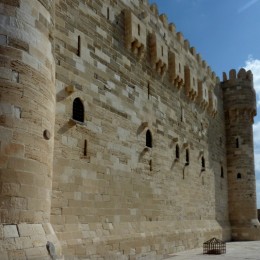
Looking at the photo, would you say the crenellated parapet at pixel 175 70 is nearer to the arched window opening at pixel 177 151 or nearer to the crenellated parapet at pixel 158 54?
the crenellated parapet at pixel 158 54

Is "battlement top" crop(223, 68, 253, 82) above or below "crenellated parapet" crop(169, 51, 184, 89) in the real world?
above

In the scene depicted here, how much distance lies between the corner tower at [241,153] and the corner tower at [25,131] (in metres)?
14.5

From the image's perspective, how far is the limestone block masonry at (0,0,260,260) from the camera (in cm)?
634

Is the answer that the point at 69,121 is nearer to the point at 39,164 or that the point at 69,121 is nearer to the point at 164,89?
the point at 39,164

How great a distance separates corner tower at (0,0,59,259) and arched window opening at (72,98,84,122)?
5.16ft

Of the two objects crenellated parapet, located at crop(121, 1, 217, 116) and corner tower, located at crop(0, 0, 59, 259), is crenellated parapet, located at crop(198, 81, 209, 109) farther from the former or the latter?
corner tower, located at crop(0, 0, 59, 259)

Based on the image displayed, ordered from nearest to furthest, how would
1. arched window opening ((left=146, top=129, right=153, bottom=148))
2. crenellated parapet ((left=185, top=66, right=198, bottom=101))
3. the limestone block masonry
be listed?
the limestone block masonry, arched window opening ((left=146, top=129, right=153, bottom=148)), crenellated parapet ((left=185, top=66, right=198, bottom=101))

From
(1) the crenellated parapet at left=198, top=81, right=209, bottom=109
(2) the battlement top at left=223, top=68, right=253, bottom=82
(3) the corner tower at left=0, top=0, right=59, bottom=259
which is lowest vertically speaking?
(3) the corner tower at left=0, top=0, right=59, bottom=259

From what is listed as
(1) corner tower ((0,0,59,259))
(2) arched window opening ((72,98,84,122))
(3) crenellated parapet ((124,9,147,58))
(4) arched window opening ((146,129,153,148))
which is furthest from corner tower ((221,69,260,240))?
(1) corner tower ((0,0,59,259))

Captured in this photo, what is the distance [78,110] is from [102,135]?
1.00 meters

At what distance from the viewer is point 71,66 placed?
8.78 metres

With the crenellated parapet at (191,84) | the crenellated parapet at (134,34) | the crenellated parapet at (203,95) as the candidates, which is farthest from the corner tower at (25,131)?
the crenellated parapet at (203,95)

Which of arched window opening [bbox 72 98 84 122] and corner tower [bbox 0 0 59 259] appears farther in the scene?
arched window opening [bbox 72 98 84 122]

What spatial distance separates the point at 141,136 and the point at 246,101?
10891 mm
